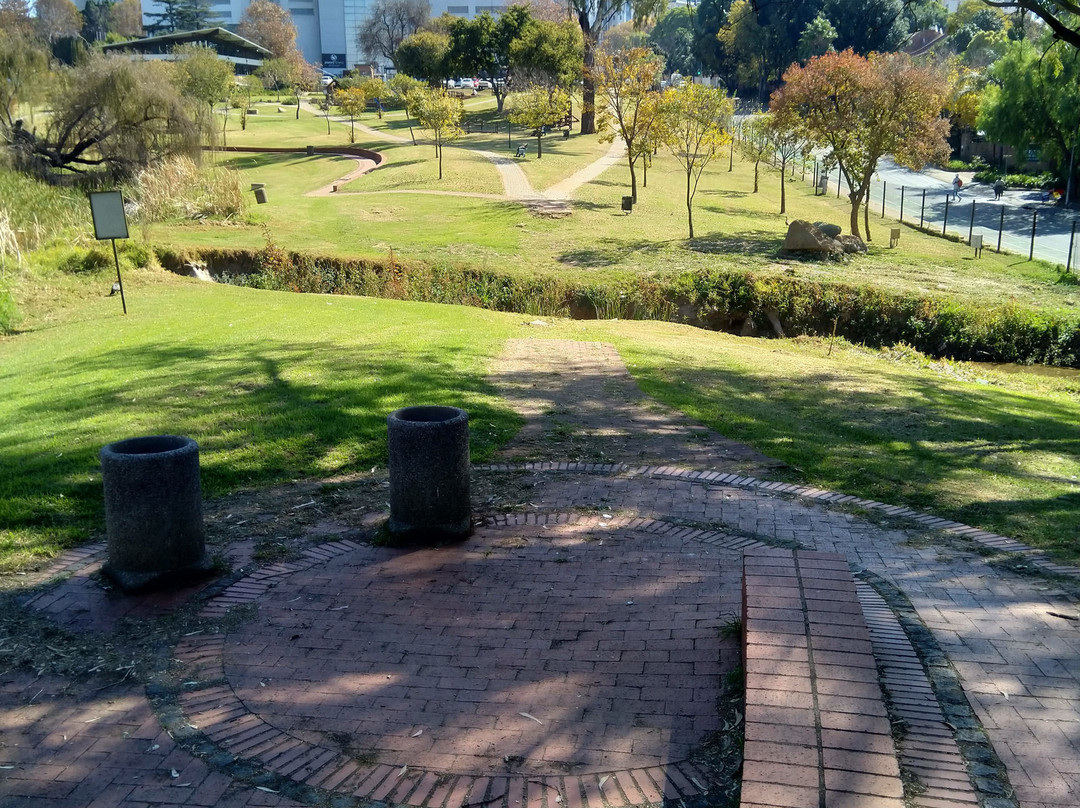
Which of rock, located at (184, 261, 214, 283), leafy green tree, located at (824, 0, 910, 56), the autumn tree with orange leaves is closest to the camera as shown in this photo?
rock, located at (184, 261, 214, 283)

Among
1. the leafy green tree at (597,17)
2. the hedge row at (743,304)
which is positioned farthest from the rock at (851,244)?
the leafy green tree at (597,17)

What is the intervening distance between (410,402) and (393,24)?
100.0 meters

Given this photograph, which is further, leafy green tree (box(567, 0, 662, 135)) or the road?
leafy green tree (box(567, 0, 662, 135))

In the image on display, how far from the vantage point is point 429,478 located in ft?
20.3

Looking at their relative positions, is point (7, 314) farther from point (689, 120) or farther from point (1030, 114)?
point (1030, 114)

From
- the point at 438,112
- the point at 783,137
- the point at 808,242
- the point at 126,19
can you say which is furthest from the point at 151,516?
the point at 126,19

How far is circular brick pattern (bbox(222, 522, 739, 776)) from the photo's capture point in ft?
13.1

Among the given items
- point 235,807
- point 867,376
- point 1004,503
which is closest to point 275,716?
point 235,807

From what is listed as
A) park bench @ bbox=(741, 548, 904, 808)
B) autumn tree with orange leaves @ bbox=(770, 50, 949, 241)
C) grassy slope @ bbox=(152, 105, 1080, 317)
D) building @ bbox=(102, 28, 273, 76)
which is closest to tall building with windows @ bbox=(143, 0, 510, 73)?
building @ bbox=(102, 28, 273, 76)

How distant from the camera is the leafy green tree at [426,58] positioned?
2621 inches

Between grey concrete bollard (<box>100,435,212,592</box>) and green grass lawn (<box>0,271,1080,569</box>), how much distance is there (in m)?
1.02

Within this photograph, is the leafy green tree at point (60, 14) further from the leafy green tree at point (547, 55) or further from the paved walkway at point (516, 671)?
the paved walkway at point (516, 671)

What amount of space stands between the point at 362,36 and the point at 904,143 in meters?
84.2

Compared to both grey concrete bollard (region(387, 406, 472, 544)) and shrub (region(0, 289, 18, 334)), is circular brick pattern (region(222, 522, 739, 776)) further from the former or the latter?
shrub (region(0, 289, 18, 334))
